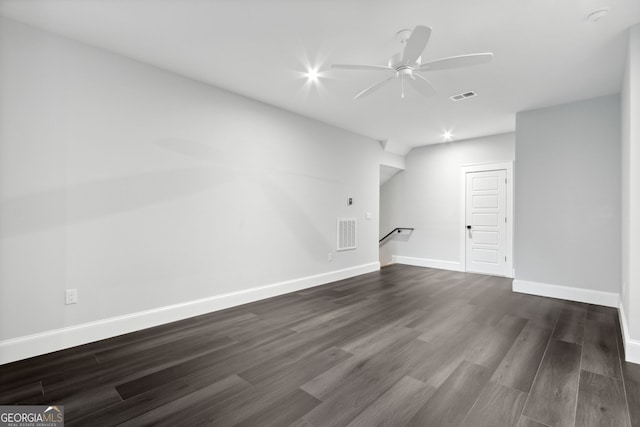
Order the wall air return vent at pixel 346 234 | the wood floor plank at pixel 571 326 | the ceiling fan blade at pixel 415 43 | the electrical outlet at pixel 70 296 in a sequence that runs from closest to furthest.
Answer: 1. the ceiling fan blade at pixel 415 43
2. the electrical outlet at pixel 70 296
3. the wood floor plank at pixel 571 326
4. the wall air return vent at pixel 346 234

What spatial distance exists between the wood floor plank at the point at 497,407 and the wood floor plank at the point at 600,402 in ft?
0.99

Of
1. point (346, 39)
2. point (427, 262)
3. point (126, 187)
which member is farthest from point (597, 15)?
point (427, 262)

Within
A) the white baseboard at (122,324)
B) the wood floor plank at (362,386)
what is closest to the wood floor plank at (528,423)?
the wood floor plank at (362,386)

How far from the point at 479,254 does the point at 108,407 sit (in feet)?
19.8

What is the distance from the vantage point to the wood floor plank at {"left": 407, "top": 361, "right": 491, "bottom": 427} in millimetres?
1679

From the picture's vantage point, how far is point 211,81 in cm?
346

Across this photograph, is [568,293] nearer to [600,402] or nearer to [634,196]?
[634,196]

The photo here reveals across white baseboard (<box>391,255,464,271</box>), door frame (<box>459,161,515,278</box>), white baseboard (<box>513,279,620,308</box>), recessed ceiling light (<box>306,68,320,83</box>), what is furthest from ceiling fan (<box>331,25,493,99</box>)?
white baseboard (<box>391,255,464,271</box>)

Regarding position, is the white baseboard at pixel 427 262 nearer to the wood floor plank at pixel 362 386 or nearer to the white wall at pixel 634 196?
the white wall at pixel 634 196

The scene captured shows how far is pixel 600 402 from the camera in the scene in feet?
6.12

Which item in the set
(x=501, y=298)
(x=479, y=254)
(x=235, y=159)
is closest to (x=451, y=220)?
(x=479, y=254)

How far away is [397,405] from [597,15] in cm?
316

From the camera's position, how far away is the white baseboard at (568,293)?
379 centimetres

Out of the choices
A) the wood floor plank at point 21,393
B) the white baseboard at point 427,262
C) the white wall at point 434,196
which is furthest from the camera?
the white baseboard at point 427,262
